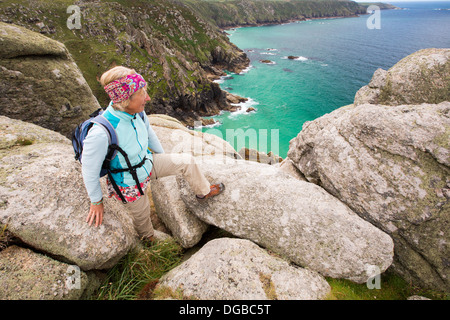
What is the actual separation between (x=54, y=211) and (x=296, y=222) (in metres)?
7.19

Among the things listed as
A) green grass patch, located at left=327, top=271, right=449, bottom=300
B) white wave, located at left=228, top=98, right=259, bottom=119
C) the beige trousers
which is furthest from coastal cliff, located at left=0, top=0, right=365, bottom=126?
green grass patch, located at left=327, top=271, right=449, bottom=300

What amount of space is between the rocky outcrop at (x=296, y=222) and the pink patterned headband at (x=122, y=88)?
438 cm

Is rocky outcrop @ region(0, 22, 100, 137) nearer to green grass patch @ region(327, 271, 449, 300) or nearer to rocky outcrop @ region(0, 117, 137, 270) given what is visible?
rocky outcrop @ region(0, 117, 137, 270)

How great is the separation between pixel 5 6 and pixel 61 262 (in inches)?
4515

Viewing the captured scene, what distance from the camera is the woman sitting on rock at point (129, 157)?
4766mm

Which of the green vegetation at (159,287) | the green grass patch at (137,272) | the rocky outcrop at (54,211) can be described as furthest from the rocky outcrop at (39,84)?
the green vegetation at (159,287)

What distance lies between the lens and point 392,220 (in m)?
7.11

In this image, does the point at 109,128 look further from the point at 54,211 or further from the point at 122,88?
the point at 54,211

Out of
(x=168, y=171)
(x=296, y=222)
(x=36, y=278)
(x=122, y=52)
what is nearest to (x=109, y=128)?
(x=168, y=171)

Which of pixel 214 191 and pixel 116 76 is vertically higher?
pixel 116 76

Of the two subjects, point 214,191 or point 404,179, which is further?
point 214,191

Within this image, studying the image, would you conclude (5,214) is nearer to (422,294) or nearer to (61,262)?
(61,262)

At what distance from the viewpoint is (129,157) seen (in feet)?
18.0
